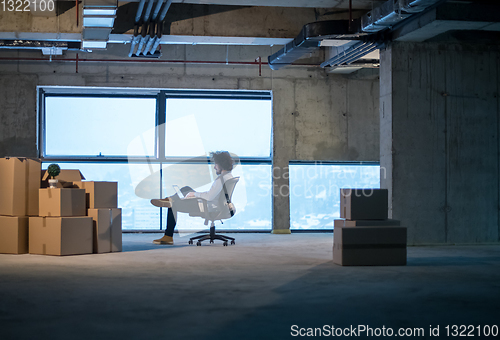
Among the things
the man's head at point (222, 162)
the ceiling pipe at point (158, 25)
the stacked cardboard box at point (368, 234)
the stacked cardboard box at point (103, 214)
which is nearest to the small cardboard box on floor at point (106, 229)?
the stacked cardboard box at point (103, 214)

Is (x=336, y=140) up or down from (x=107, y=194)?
up

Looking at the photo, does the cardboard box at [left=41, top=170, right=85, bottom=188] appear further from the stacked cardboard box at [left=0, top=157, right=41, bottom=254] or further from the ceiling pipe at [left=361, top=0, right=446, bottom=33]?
the ceiling pipe at [left=361, top=0, right=446, bottom=33]

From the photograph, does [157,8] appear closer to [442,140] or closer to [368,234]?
[368,234]

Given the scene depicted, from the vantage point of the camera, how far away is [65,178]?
581 cm

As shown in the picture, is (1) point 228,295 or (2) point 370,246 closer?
(1) point 228,295

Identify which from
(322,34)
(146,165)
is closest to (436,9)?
(322,34)

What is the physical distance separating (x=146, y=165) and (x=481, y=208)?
523cm

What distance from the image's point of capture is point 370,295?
3.11 m

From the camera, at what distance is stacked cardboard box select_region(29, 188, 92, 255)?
5.18m

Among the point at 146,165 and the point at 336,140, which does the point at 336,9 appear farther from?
the point at 146,165

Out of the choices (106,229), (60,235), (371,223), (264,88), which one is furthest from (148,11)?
(371,223)

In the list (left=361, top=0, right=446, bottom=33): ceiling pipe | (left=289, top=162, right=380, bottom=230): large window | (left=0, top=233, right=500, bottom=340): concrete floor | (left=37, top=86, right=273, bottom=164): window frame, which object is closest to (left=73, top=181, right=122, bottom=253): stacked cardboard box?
(left=0, top=233, right=500, bottom=340): concrete floor

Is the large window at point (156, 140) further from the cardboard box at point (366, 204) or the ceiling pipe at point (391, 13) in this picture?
the cardboard box at point (366, 204)

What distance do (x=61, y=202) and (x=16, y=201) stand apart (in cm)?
59
